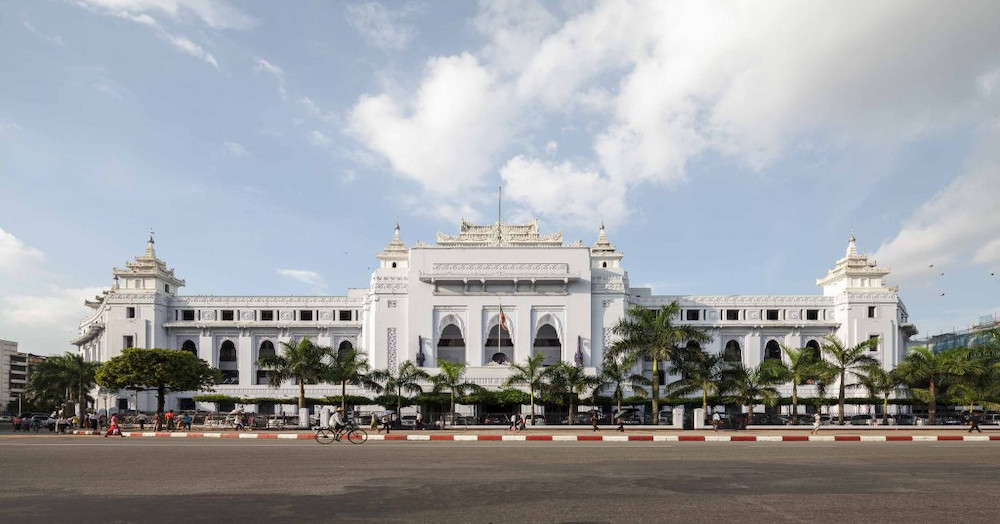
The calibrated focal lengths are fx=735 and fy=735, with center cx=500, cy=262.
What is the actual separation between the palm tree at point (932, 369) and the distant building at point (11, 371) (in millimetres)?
138340

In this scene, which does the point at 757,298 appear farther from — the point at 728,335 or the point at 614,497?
the point at 614,497

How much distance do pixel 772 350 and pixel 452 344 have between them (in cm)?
3154

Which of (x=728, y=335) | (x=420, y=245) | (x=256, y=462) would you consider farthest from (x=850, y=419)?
(x=256, y=462)

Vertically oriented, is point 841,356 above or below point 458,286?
below

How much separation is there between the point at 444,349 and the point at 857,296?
Result: 1533 inches

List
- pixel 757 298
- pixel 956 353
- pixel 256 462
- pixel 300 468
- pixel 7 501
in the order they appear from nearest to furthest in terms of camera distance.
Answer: pixel 7 501 → pixel 300 468 → pixel 256 462 → pixel 956 353 → pixel 757 298

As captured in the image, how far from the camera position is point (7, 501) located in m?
11.7

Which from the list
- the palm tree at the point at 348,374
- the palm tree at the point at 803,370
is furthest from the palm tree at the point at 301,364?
the palm tree at the point at 803,370

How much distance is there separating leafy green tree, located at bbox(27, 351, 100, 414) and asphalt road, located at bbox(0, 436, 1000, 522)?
162ft

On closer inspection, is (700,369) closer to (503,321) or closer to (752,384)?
(752,384)

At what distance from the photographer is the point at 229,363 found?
74.3 metres

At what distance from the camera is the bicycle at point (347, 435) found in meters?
28.2

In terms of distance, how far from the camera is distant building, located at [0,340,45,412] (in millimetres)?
132875

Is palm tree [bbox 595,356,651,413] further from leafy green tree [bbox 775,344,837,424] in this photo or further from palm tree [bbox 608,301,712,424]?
leafy green tree [bbox 775,344,837,424]
